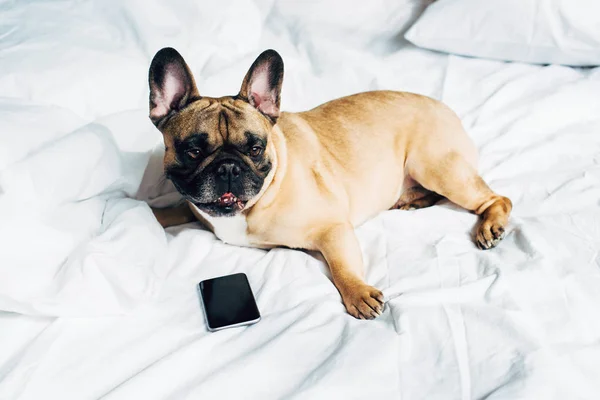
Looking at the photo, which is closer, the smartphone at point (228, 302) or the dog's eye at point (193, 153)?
the smartphone at point (228, 302)

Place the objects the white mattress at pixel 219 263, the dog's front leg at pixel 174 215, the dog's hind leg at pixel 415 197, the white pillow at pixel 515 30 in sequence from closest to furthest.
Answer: the white mattress at pixel 219 263
the dog's front leg at pixel 174 215
the dog's hind leg at pixel 415 197
the white pillow at pixel 515 30

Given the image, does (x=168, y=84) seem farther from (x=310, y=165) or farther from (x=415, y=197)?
(x=415, y=197)

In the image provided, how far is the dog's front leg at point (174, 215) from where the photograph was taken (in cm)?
156

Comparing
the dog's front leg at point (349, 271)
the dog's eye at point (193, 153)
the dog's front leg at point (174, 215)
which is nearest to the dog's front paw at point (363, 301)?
the dog's front leg at point (349, 271)

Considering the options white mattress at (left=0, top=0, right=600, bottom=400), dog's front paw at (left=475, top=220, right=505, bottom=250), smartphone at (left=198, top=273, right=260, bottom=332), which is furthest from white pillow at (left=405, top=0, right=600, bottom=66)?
smartphone at (left=198, top=273, right=260, bottom=332)

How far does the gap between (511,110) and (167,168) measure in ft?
3.83

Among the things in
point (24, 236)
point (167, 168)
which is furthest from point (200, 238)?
point (24, 236)

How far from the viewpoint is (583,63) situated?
6.79 ft

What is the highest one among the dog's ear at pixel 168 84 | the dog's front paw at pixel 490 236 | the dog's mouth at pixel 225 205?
the dog's ear at pixel 168 84

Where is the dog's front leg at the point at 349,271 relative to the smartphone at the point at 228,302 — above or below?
below

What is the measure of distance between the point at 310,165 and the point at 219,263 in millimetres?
342

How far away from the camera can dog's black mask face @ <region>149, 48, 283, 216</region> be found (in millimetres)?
1248

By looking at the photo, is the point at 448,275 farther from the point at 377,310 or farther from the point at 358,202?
the point at 358,202

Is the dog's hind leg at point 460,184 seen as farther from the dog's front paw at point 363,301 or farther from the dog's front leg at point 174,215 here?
the dog's front leg at point 174,215
